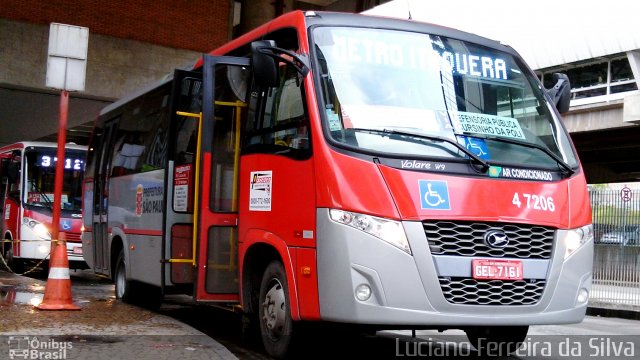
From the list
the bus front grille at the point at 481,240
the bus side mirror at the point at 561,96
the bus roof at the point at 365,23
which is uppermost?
the bus roof at the point at 365,23

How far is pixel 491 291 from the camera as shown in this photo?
620 cm

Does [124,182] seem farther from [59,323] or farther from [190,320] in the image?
[59,323]

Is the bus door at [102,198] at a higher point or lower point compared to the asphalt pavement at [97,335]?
higher

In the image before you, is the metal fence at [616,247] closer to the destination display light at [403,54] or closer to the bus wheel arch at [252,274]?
the destination display light at [403,54]

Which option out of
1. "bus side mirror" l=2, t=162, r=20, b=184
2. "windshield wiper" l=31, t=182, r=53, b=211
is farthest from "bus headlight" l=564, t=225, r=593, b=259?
"bus side mirror" l=2, t=162, r=20, b=184

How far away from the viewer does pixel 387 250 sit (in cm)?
596

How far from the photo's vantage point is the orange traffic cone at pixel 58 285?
925cm

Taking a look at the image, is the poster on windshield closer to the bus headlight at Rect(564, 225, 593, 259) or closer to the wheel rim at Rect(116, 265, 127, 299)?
the bus headlight at Rect(564, 225, 593, 259)

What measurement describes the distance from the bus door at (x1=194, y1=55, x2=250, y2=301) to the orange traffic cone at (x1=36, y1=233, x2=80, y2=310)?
7.88 feet

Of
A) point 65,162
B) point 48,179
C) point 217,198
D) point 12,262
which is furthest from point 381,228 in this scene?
point 12,262

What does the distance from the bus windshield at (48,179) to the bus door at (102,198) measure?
15.5ft

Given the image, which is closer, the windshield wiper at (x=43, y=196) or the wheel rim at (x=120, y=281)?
the wheel rim at (x=120, y=281)

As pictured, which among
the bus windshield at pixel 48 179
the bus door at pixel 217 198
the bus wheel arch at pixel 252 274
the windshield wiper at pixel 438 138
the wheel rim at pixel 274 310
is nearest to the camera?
the windshield wiper at pixel 438 138

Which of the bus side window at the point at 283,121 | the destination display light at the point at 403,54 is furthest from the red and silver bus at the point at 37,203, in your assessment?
the destination display light at the point at 403,54
